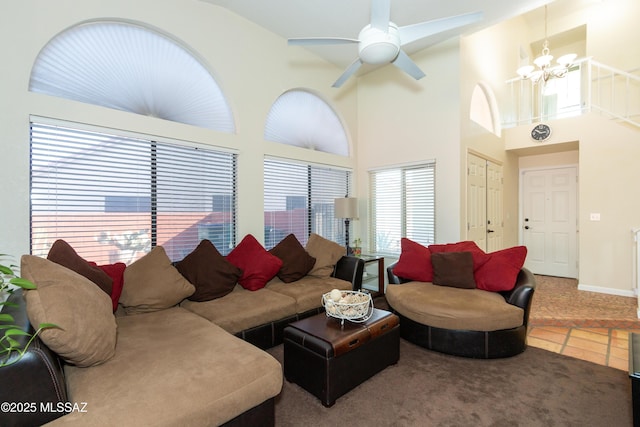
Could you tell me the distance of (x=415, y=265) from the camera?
3375 mm

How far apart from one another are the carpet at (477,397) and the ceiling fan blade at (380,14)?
2.76 metres

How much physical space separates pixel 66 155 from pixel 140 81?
99 centimetres

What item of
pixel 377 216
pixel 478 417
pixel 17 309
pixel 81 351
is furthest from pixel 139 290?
pixel 377 216

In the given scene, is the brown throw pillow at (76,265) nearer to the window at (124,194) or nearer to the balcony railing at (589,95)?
the window at (124,194)

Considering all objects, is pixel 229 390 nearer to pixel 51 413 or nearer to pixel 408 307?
pixel 51 413

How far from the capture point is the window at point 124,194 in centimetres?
242

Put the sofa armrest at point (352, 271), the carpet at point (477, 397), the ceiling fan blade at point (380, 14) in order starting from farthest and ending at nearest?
the sofa armrest at point (352, 271), the ceiling fan blade at point (380, 14), the carpet at point (477, 397)

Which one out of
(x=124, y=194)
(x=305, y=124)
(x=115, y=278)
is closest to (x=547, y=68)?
(x=305, y=124)

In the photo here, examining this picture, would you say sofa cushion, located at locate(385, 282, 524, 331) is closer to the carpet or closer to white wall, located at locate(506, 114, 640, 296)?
the carpet

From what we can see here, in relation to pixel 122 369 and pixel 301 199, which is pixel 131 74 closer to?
pixel 301 199

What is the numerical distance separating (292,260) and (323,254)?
0.46 meters

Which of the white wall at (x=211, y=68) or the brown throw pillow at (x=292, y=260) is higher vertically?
the white wall at (x=211, y=68)

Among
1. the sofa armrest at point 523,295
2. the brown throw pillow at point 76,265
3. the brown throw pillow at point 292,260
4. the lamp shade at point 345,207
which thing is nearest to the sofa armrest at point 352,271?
the brown throw pillow at point 292,260

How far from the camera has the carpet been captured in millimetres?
1811
